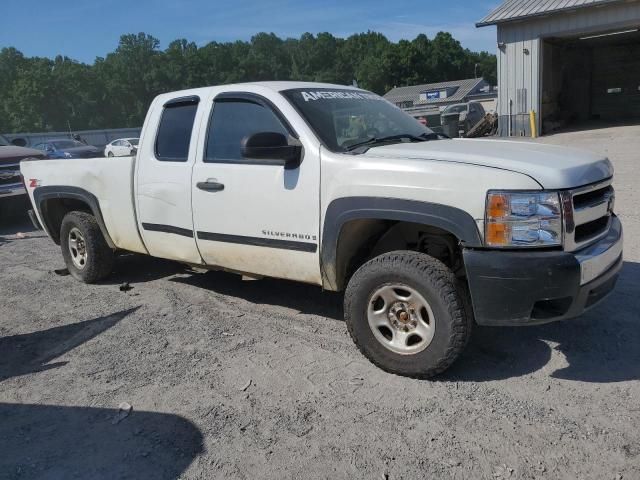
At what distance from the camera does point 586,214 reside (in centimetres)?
331

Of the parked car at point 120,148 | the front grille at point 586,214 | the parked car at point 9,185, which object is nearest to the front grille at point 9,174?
the parked car at point 9,185

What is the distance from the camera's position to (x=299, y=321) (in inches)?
185

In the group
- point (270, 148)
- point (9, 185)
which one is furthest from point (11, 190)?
point (270, 148)

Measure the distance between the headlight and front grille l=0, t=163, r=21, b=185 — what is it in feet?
31.3

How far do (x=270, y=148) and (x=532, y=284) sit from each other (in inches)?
73.6

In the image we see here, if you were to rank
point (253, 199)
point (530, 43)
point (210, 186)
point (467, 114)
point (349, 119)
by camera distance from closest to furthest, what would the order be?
point (253, 199) → point (349, 119) → point (210, 186) → point (530, 43) → point (467, 114)

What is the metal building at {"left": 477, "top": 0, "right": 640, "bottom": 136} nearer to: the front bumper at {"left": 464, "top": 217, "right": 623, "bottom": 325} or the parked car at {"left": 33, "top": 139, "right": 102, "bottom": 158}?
the parked car at {"left": 33, "top": 139, "right": 102, "bottom": 158}

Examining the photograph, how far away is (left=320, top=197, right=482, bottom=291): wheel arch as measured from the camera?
3.24m

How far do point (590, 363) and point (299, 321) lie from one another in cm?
218

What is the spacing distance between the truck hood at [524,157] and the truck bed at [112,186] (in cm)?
255

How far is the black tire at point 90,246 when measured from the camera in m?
5.83

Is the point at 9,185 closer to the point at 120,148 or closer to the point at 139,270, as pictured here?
the point at 139,270

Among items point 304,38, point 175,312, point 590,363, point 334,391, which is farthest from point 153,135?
point 304,38

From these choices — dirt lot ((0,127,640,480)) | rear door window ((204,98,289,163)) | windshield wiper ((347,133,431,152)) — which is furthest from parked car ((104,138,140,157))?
windshield wiper ((347,133,431,152))
